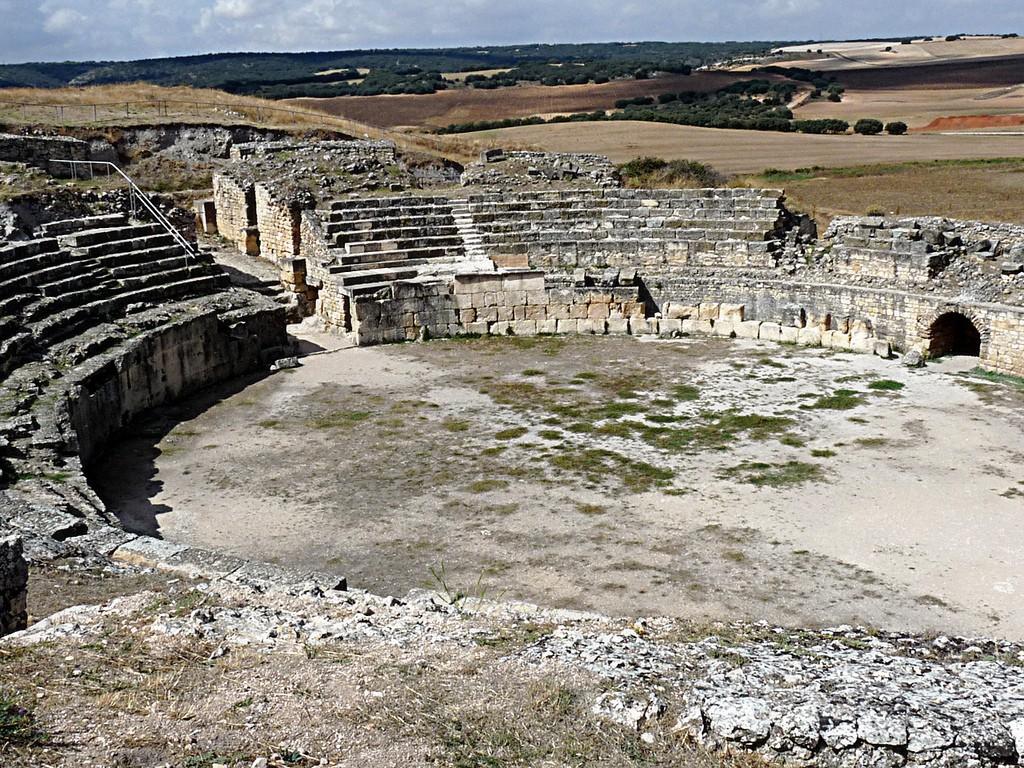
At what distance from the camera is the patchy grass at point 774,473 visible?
1347cm

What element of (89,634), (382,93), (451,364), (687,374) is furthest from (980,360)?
(382,93)

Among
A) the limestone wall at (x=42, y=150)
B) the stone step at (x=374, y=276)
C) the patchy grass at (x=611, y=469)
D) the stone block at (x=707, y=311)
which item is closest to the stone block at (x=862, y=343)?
the stone block at (x=707, y=311)

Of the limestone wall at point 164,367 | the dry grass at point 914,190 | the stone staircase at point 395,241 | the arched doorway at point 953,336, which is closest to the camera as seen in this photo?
the limestone wall at point 164,367

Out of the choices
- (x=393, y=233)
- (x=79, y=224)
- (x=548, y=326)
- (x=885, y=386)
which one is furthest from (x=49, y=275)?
(x=885, y=386)

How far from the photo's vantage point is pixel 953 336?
64.9 feet

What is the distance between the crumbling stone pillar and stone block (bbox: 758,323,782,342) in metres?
16.2

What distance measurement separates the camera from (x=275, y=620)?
7980 millimetres

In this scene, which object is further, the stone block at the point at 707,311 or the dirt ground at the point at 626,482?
the stone block at the point at 707,311

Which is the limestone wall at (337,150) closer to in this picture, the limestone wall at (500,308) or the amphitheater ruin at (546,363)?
the amphitheater ruin at (546,363)

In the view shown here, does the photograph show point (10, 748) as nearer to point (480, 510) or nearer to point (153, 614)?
point (153, 614)

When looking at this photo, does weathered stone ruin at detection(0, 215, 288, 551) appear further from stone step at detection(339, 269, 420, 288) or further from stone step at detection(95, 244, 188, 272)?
stone step at detection(339, 269, 420, 288)

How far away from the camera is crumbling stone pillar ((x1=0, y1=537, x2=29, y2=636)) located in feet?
24.3

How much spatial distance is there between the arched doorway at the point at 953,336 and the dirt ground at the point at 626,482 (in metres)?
1.57

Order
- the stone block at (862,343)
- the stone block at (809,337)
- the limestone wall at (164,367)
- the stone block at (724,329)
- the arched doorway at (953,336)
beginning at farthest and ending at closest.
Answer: the stone block at (724,329)
the stone block at (809,337)
the stone block at (862,343)
the arched doorway at (953,336)
the limestone wall at (164,367)
